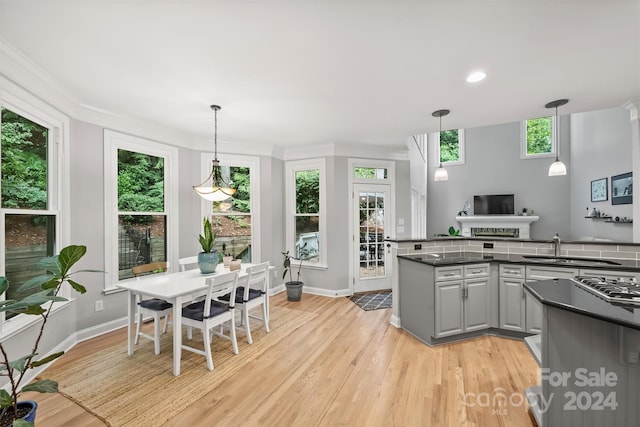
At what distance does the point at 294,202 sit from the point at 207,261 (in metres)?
2.31

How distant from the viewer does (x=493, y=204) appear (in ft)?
25.9

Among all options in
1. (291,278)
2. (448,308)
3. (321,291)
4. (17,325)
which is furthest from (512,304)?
(17,325)

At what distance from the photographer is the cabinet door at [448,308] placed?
9.48ft

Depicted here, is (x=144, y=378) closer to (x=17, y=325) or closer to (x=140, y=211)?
(x=17, y=325)

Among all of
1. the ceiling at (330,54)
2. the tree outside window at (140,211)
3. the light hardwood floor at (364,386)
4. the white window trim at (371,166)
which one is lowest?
the light hardwood floor at (364,386)

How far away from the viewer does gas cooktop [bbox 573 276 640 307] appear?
4.98ft

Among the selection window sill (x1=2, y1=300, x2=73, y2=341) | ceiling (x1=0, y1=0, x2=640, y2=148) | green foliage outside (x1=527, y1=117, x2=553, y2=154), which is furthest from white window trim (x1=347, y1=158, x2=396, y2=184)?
green foliage outside (x1=527, y1=117, x2=553, y2=154)

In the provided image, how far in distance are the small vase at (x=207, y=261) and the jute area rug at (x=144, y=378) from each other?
2.63ft

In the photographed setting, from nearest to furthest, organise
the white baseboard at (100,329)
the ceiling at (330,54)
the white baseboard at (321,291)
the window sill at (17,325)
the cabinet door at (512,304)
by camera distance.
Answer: the ceiling at (330,54) < the window sill at (17,325) < the cabinet door at (512,304) < the white baseboard at (100,329) < the white baseboard at (321,291)

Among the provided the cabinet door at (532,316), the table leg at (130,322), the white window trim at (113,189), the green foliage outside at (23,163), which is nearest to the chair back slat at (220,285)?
the table leg at (130,322)

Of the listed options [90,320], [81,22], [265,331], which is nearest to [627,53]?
[81,22]

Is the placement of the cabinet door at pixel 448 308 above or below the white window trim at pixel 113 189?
below

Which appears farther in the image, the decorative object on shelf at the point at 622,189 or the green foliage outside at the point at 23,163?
the decorative object on shelf at the point at 622,189

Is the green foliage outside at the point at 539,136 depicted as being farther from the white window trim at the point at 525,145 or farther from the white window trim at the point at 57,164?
the white window trim at the point at 57,164
